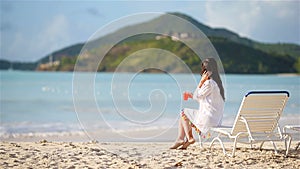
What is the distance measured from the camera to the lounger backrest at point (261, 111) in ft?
18.6

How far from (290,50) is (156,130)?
43.3 meters

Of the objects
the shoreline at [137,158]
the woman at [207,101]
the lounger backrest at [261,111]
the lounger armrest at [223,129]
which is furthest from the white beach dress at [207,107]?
the lounger backrest at [261,111]

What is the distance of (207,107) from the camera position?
243 inches

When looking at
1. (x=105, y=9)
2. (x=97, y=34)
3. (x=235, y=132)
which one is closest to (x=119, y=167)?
(x=235, y=132)

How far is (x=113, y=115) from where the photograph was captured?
1459 centimetres

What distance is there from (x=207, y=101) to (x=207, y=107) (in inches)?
2.9

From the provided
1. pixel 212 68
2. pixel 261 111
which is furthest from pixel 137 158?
pixel 261 111

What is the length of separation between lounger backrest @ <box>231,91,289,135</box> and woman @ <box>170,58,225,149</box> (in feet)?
1.55

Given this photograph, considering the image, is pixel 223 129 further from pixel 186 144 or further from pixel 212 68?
pixel 212 68

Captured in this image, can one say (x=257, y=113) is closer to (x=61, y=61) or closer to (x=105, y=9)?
(x=105, y=9)

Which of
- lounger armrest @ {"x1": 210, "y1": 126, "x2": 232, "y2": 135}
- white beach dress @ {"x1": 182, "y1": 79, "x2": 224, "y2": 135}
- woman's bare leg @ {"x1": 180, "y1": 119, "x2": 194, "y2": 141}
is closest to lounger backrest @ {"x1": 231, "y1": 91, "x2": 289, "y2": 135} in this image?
lounger armrest @ {"x1": 210, "y1": 126, "x2": 232, "y2": 135}

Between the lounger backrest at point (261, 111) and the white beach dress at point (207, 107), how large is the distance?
47cm

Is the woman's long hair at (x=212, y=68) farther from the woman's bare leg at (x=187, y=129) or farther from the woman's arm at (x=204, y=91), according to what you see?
the woman's bare leg at (x=187, y=129)

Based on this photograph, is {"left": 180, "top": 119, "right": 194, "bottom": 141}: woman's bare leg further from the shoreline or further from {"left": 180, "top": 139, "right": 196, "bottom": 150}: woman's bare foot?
the shoreline
